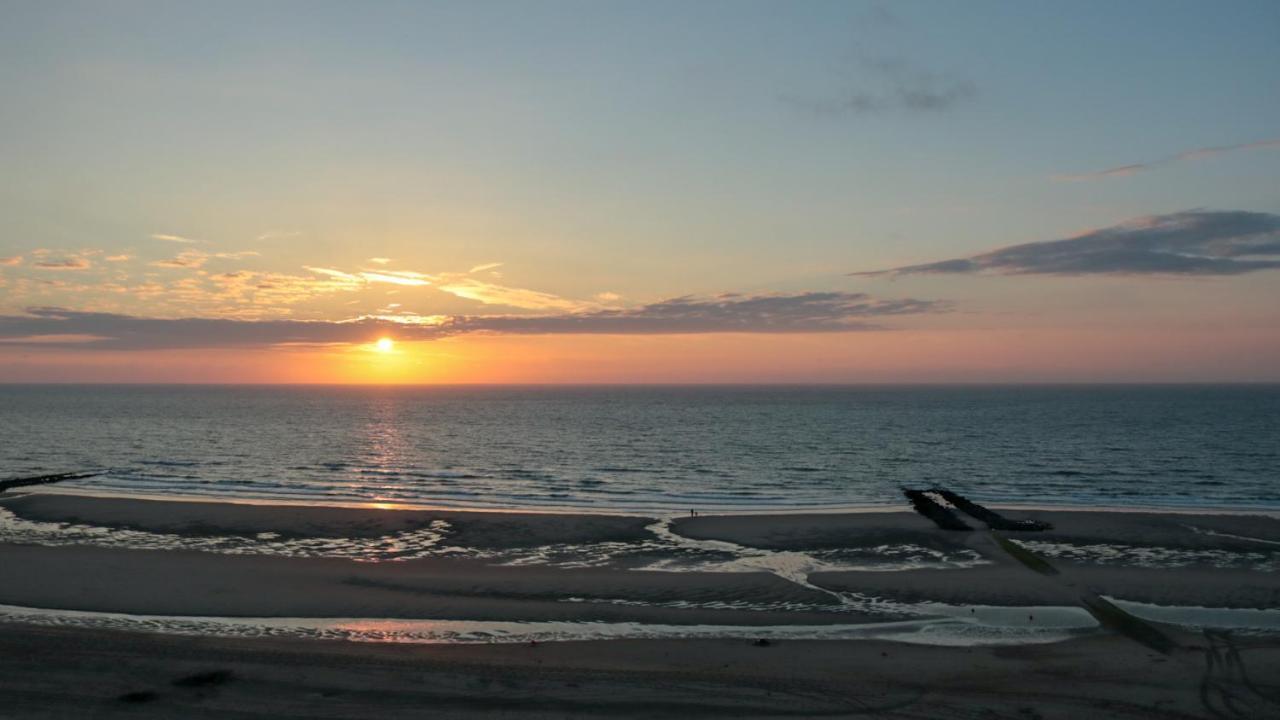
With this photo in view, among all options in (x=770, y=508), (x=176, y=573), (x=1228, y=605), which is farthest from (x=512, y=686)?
(x=770, y=508)

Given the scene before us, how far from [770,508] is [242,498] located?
30.9 metres

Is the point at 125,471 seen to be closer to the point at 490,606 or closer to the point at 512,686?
the point at 490,606

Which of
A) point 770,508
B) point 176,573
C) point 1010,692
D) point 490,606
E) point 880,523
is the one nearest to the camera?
point 1010,692

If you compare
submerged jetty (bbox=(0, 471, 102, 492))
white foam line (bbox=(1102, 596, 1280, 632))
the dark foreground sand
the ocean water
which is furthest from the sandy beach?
submerged jetty (bbox=(0, 471, 102, 492))

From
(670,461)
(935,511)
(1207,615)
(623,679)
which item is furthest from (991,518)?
(670,461)

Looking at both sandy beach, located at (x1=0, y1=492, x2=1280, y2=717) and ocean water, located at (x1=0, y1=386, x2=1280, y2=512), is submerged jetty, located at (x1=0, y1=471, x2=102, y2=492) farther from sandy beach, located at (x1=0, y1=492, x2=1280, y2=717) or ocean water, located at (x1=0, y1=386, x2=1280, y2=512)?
sandy beach, located at (x1=0, y1=492, x2=1280, y2=717)

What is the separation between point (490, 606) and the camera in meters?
25.9

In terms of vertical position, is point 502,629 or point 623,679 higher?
point 623,679

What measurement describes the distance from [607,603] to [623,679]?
7.37 m

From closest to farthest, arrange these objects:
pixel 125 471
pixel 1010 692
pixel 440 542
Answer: pixel 1010 692
pixel 440 542
pixel 125 471

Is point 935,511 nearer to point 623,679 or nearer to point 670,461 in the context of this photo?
point 623,679

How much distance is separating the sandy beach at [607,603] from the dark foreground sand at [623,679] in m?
0.08

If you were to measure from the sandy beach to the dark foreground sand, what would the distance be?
8 centimetres

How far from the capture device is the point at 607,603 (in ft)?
86.2
